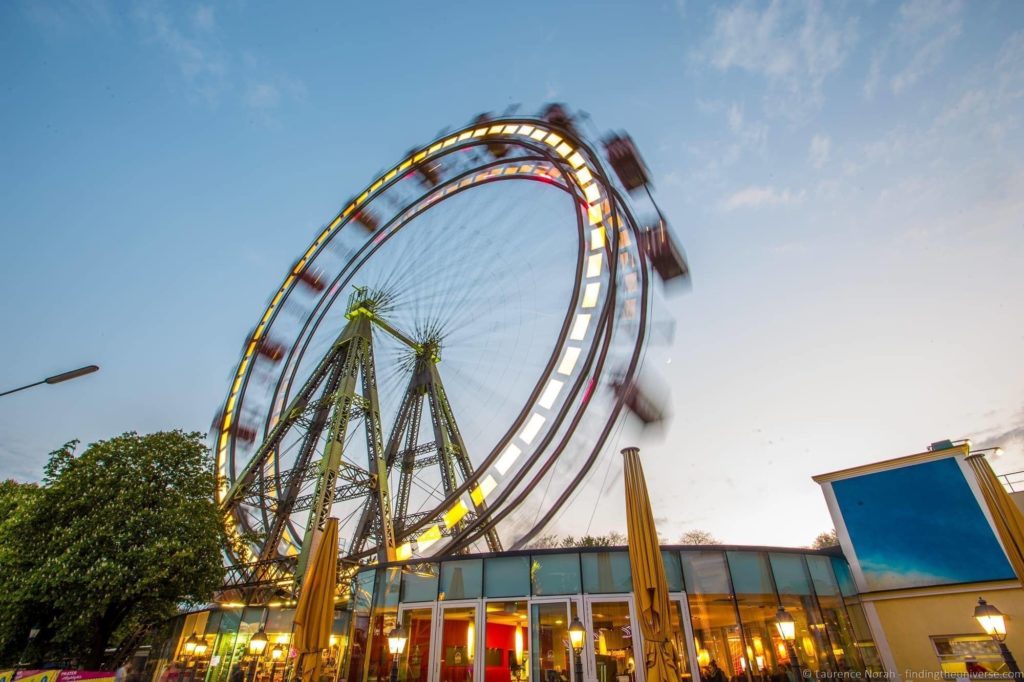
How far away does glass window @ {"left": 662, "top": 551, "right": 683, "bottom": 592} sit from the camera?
35.1 ft

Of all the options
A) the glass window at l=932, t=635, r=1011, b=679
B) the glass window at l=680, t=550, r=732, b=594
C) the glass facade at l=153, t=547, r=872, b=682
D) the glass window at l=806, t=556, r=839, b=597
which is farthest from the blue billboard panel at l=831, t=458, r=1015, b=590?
the glass window at l=680, t=550, r=732, b=594

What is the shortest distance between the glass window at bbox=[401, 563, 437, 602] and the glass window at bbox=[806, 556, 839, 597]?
29.9ft

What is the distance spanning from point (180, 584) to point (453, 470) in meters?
9.62

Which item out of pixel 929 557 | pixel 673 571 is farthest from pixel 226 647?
pixel 929 557

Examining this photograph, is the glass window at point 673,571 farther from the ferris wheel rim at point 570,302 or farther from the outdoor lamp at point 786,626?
the ferris wheel rim at point 570,302

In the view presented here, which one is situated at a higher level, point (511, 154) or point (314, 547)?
point (511, 154)

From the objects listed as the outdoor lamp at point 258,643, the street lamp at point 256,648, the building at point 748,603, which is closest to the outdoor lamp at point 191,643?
the street lamp at point 256,648

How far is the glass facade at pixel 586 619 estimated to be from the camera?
1016 cm

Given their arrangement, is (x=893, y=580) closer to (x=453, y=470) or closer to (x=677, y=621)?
(x=677, y=621)

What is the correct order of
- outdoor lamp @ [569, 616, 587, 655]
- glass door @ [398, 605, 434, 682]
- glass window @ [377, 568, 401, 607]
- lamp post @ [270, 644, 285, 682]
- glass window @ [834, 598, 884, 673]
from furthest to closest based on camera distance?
1. lamp post @ [270, 644, 285, 682]
2. glass window @ [834, 598, 884, 673]
3. glass window @ [377, 568, 401, 607]
4. glass door @ [398, 605, 434, 682]
5. outdoor lamp @ [569, 616, 587, 655]

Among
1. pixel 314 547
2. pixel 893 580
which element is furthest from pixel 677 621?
pixel 314 547

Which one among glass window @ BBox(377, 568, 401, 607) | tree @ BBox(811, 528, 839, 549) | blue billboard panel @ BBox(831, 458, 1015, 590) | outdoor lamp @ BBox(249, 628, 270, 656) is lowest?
outdoor lamp @ BBox(249, 628, 270, 656)

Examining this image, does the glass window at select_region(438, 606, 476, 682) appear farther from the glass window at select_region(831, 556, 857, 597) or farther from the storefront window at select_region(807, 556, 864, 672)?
the glass window at select_region(831, 556, 857, 597)

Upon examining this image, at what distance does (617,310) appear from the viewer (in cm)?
1394
